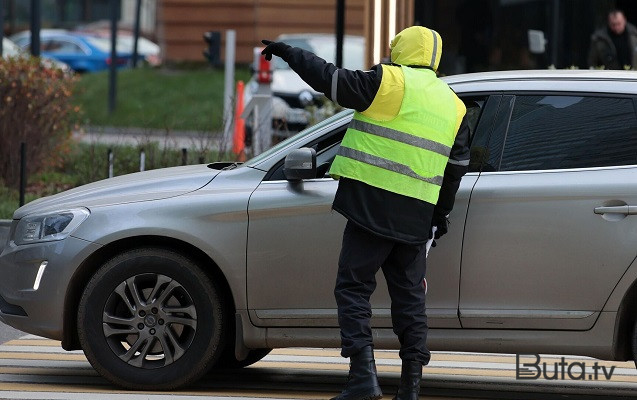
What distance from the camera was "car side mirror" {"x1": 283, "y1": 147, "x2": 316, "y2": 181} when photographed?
686 cm

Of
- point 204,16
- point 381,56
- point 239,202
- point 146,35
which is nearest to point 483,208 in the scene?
point 239,202

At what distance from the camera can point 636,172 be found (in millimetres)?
6711

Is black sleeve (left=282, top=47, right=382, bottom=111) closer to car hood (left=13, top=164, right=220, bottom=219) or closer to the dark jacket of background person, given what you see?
car hood (left=13, top=164, right=220, bottom=219)

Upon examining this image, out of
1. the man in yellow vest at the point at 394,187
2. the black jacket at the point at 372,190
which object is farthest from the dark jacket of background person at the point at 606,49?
the man in yellow vest at the point at 394,187

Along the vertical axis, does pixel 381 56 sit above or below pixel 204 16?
below

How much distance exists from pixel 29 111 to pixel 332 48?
10.2 metres

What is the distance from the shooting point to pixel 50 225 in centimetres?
722

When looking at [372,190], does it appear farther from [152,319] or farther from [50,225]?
[50,225]

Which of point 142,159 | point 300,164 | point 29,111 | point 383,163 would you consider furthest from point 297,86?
point 383,163

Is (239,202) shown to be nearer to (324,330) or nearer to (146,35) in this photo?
(324,330)

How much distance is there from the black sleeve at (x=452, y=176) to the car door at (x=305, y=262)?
0.64ft

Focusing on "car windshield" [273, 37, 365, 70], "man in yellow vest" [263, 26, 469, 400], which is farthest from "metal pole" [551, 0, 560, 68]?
"man in yellow vest" [263, 26, 469, 400]

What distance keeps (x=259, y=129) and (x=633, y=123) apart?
26.0 feet

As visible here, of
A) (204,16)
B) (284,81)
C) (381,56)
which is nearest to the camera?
(381,56)
